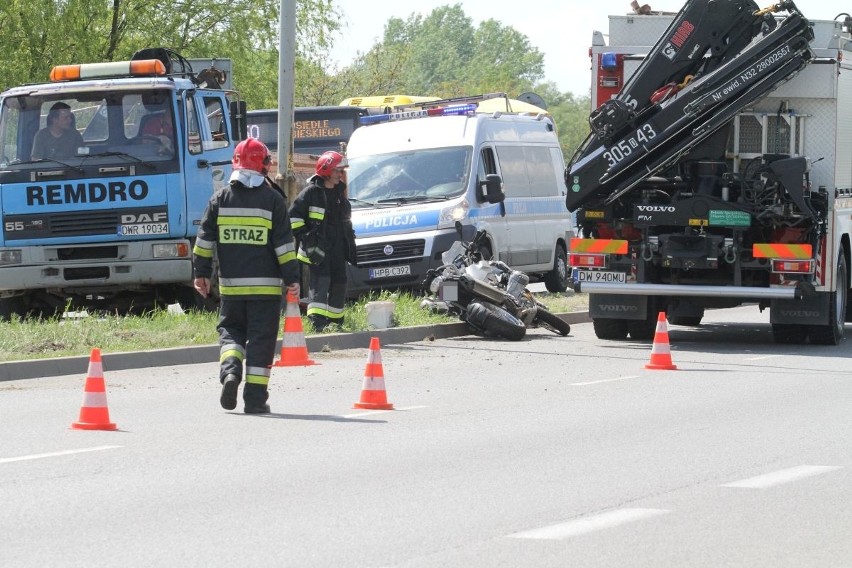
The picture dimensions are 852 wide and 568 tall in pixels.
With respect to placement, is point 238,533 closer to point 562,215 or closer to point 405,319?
point 405,319

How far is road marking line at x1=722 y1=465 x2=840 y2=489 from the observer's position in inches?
Answer: 322

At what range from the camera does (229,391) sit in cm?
1060

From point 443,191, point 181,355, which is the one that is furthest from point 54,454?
point 443,191

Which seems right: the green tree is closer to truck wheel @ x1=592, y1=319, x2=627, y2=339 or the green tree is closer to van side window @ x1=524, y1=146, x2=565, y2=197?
van side window @ x1=524, y1=146, x2=565, y2=197

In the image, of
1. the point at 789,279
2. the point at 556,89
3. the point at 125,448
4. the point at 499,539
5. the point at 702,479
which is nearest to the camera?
the point at 499,539

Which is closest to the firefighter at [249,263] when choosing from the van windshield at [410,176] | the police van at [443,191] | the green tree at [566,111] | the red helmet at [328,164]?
the red helmet at [328,164]

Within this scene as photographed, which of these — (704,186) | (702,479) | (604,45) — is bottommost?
(702,479)

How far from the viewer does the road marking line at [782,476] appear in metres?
8.19

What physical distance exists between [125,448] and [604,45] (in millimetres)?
10180

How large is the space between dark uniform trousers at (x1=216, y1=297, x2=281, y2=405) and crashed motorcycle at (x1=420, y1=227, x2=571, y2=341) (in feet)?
22.2

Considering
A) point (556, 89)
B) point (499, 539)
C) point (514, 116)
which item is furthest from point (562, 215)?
point (556, 89)

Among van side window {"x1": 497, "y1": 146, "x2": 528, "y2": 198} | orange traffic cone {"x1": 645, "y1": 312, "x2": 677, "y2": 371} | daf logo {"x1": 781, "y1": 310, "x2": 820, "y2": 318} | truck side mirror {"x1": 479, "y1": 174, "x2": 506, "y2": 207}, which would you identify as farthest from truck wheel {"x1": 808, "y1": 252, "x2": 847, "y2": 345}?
van side window {"x1": 497, "y1": 146, "x2": 528, "y2": 198}

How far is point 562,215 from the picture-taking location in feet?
80.1

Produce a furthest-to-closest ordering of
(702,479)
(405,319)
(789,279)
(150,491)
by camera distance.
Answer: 1. (405,319)
2. (789,279)
3. (702,479)
4. (150,491)
